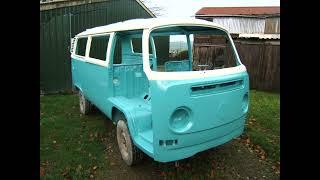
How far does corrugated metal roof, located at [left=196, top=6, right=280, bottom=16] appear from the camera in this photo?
23.7 metres

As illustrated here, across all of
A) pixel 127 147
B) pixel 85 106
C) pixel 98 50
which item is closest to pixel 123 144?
pixel 127 147

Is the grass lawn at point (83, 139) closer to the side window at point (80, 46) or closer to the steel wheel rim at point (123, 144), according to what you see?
the steel wheel rim at point (123, 144)

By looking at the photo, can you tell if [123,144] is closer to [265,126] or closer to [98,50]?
[265,126]

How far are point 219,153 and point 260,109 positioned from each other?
387cm

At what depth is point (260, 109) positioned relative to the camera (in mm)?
9086

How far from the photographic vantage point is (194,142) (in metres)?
4.25

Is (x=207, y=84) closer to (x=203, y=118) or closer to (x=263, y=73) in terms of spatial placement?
(x=203, y=118)

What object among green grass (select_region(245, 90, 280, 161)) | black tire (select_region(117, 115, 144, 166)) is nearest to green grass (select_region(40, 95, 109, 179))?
black tire (select_region(117, 115, 144, 166))

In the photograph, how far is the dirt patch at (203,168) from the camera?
4996 millimetres

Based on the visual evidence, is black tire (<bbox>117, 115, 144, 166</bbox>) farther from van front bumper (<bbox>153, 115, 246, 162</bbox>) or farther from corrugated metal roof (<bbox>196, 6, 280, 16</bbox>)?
corrugated metal roof (<bbox>196, 6, 280, 16</bbox>)

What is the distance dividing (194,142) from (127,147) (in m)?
1.41

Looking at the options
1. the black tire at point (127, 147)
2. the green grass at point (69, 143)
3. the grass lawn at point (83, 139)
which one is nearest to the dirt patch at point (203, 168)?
the grass lawn at point (83, 139)

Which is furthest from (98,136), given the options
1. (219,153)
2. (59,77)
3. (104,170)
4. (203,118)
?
(59,77)

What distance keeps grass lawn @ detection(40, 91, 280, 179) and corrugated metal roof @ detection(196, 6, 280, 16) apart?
16.1m
